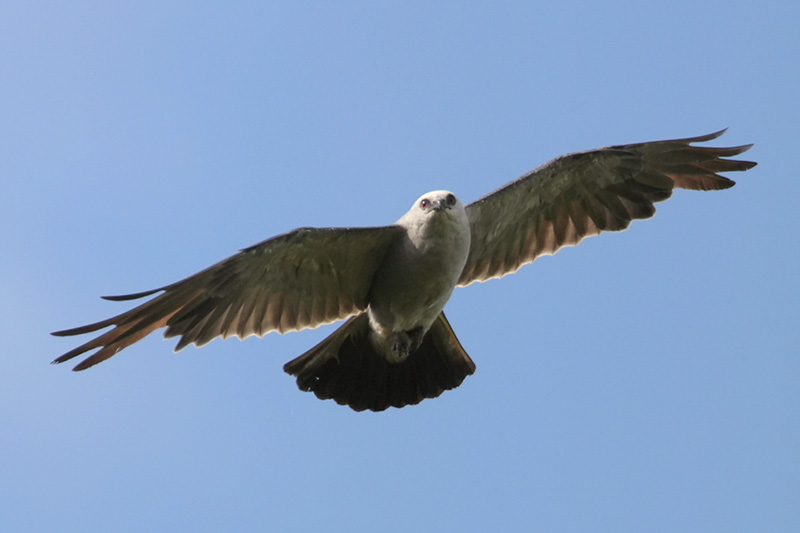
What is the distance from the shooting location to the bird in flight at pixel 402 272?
802 centimetres

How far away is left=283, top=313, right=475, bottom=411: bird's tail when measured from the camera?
29.0 ft

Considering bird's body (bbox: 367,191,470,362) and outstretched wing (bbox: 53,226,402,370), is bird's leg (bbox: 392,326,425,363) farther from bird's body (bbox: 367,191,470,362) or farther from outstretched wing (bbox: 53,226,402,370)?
outstretched wing (bbox: 53,226,402,370)

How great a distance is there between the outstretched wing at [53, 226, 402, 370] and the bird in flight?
1 cm

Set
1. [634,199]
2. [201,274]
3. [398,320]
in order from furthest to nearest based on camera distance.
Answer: [634,199]
[398,320]
[201,274]

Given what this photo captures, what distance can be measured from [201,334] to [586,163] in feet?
11.4

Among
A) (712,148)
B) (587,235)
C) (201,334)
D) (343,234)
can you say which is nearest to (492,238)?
(587,235)

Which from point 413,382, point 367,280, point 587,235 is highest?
point 587,235

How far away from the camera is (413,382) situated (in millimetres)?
8984

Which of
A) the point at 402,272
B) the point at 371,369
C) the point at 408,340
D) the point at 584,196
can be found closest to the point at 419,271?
the point at 402,272

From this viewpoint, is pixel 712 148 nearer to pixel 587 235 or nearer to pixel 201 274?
pixel 587 235

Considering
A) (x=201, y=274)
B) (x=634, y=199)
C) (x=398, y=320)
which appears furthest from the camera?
(x=634, y=199)

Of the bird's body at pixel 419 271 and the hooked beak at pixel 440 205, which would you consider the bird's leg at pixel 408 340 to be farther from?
the hooked beak at pixel 440 205

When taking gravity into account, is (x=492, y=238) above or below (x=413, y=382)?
above

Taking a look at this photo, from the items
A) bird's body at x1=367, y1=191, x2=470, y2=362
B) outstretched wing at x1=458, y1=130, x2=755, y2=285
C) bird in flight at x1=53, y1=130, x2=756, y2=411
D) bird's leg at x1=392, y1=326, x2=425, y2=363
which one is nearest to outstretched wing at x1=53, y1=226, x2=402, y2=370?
bird in flight at x1=53, y1=130, x2=756, y2=411
